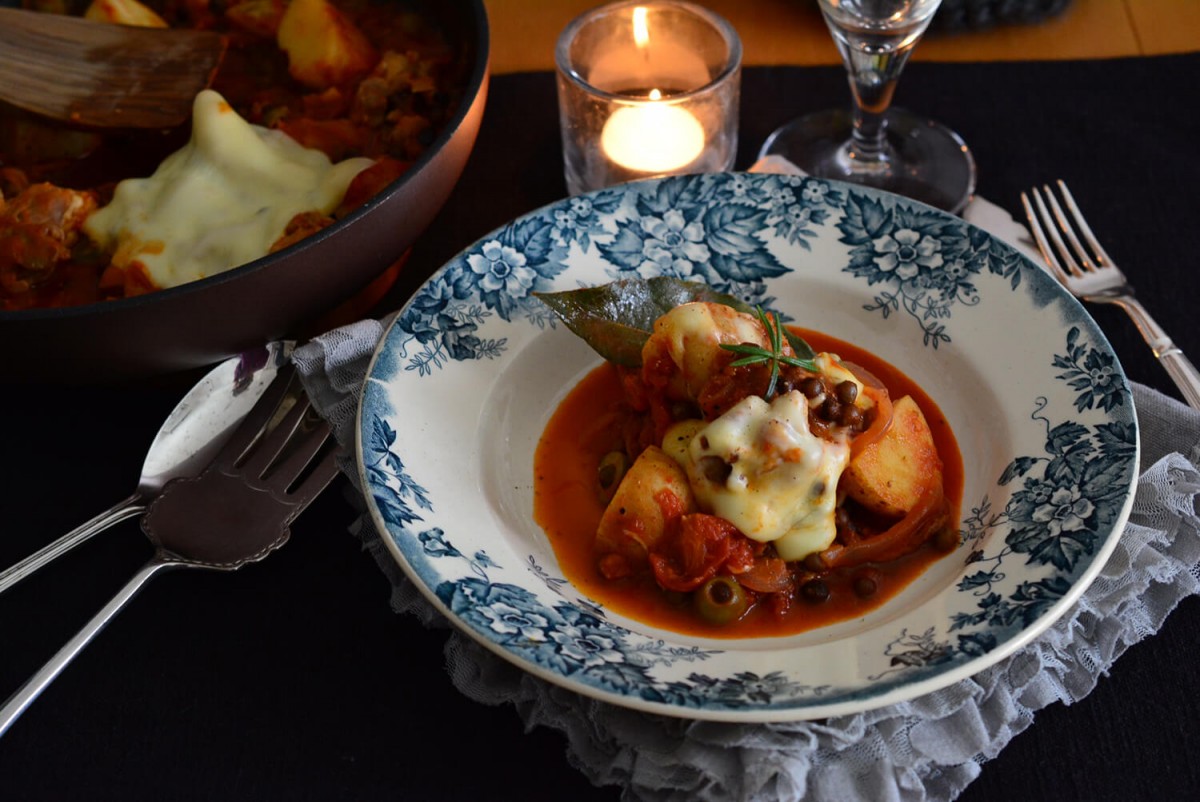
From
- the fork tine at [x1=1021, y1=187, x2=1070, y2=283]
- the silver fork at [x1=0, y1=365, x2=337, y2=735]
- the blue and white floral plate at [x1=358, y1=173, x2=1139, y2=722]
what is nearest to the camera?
the blue and white floral plate at [x1=358, y1=173, x2=1139, y2=722]

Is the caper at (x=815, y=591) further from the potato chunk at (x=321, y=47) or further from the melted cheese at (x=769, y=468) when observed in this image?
the potato chunk at (x=321, y=47)

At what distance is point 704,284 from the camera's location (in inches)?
94.5

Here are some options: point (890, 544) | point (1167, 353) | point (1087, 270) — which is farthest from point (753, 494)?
point (1087, 270)

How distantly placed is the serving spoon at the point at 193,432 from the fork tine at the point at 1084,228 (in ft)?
6.37

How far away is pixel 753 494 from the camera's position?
1.88m

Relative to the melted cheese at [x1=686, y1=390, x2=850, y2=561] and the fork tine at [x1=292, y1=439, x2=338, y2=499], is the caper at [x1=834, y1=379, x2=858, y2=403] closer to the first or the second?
the melted cheese at [x1=686, y1=390, x2=850, y2=561]

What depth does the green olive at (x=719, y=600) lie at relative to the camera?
1.87m

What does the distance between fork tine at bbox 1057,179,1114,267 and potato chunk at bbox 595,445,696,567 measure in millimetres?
1338

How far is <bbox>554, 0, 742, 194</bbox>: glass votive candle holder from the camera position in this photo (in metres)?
2.71

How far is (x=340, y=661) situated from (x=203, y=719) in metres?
0.26

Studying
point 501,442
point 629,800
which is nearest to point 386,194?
point 501,442

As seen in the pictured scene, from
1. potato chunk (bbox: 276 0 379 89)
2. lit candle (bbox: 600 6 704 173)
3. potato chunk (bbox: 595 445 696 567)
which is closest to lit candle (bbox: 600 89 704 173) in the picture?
lit candle (bbox: 600 6 704 173)

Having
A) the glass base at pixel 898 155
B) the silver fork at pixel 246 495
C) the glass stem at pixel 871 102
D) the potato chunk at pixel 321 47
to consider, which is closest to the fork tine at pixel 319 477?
the silver fork at pixel 246 495

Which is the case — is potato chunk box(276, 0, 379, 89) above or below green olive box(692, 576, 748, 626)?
above
